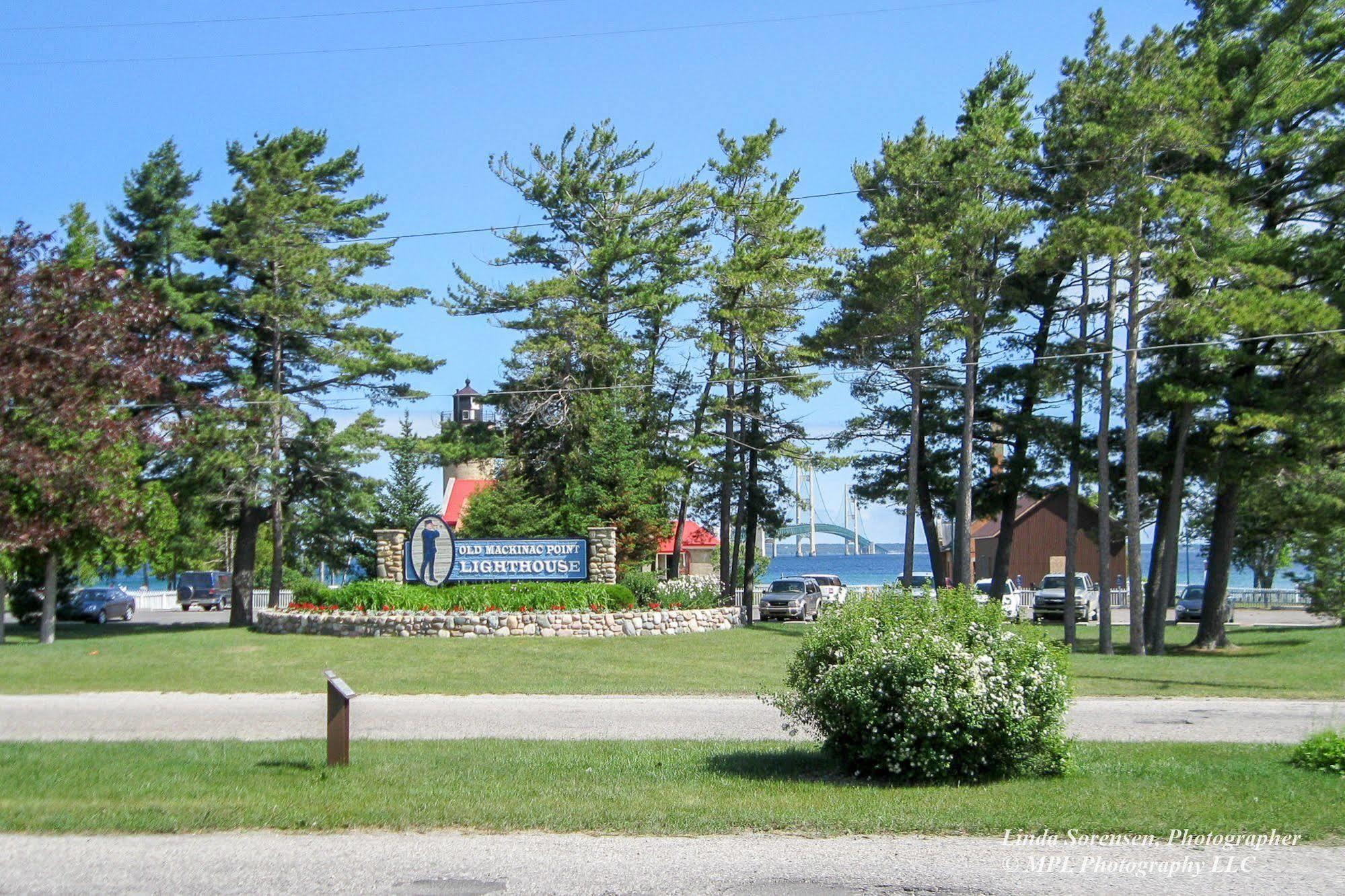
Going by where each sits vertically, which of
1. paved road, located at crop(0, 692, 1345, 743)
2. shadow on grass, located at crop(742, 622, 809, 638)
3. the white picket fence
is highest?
paved road, located at crop(0, 692, 1345, 743)

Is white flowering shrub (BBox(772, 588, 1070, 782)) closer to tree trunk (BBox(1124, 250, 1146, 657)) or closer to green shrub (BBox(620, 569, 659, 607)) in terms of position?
tree trunk (BBox(1124, 250, 1146, 657))

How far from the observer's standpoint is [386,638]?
2781cm

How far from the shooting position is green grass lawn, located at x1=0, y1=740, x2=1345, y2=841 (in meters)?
8.29

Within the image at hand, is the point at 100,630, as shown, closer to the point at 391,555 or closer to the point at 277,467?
the point at 277,467

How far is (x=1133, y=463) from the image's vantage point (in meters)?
28.8

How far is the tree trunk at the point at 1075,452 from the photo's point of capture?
30281 mm

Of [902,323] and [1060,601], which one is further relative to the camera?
[1060,601]

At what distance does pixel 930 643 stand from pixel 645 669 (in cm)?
1341

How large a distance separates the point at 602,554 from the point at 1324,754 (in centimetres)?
2221

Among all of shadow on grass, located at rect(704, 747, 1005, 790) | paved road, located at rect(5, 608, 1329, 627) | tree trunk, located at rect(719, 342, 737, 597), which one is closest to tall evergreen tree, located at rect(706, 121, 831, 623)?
tree trunk, located at rect(719, 342, 737, 597)

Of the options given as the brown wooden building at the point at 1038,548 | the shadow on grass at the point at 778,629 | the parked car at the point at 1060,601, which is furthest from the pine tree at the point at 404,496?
the brown wooden building at the point at 1038,548

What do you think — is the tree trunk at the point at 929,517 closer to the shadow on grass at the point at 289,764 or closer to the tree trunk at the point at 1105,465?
the tree trunk at the point at 1105,465

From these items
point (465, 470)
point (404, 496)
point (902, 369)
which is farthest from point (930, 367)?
point (465, 470)

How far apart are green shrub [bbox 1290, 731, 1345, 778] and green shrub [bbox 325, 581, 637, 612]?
2032 cm
